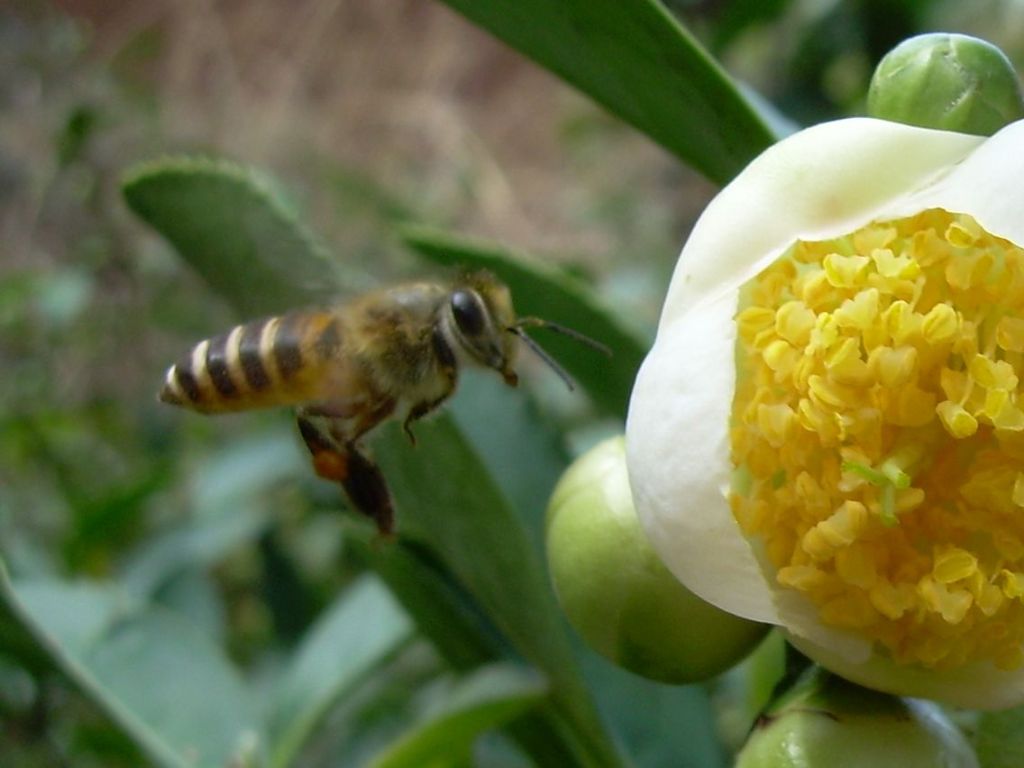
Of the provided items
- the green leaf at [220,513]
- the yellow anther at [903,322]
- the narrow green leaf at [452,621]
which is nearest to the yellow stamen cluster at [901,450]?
the yellow anther at [903,322]

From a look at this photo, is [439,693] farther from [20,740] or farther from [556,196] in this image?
[556,196]

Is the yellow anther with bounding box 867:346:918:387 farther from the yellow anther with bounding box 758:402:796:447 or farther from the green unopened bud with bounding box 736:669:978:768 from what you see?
the green unopened bud with bounding box 736:669:978:768

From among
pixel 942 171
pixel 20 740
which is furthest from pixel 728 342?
pixel 20 740

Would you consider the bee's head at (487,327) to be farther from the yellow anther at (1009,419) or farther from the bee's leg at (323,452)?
the yellow anther at (1009,419)

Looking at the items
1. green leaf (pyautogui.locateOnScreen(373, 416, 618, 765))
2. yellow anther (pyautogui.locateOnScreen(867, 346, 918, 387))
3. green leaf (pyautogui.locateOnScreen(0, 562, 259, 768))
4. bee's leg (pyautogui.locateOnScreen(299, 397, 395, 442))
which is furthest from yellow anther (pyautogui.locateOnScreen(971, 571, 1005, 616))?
green leaf (pyautogui.locateOnScreen(0, 562, 259, 768))

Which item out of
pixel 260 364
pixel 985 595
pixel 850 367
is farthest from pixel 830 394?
pixel 260 364

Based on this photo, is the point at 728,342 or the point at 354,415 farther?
the point at 354,415
